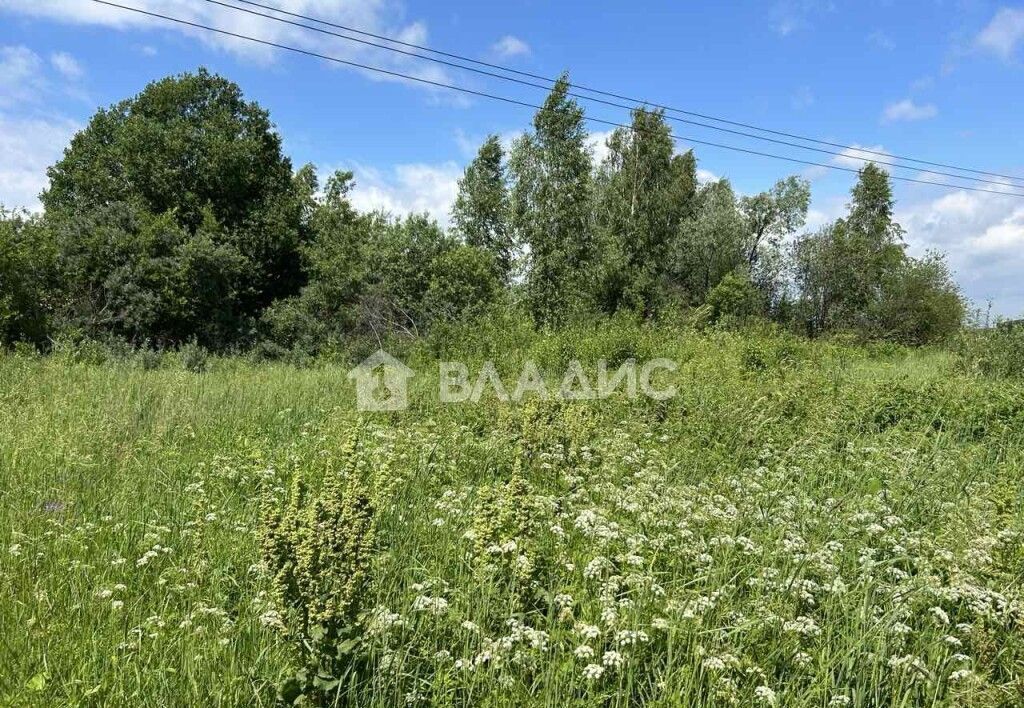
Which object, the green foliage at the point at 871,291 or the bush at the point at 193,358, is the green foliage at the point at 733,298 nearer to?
the green foliage at the point at 871,291

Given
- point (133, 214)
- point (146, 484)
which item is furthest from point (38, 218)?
point (146, 484)

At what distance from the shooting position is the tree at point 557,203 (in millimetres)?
18109

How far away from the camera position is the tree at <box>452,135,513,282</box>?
24.2m

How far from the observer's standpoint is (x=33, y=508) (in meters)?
3.27

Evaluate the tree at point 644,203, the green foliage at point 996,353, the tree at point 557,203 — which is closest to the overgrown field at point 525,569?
the green foliage at point 996,353

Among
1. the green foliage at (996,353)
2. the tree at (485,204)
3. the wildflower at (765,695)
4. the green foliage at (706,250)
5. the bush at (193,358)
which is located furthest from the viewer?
the green foliage at (706,250)

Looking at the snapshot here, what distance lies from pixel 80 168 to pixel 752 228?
28.6 m

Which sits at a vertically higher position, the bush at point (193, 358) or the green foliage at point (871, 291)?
the green foliage at point (871, 291)

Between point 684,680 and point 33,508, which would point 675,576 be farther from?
point 33,508

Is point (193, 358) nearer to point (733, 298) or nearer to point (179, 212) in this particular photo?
point (179, 212)

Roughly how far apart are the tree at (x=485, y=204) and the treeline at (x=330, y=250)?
0.06 m

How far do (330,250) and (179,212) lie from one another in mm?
4678

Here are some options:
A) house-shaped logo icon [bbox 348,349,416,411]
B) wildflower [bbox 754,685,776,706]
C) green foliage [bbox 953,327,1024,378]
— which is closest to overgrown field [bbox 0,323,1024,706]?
wildflower [bbox 754,685,776,706]

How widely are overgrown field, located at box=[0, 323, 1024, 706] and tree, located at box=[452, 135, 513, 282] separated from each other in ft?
65.0
